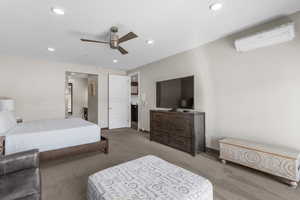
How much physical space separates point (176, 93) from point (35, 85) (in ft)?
14.1

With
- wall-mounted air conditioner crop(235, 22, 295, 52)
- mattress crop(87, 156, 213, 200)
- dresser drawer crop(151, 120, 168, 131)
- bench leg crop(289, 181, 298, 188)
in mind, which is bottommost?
bench leg crop(289, 181, 298, 188)

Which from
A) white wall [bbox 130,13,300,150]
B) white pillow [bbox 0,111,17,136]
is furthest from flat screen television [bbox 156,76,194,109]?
white pillow [bbox 0,111,17,136]

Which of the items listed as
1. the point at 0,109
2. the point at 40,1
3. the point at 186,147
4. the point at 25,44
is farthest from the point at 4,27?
the point at 186,147

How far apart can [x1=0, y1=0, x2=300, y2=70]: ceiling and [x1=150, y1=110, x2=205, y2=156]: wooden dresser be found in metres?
1.71

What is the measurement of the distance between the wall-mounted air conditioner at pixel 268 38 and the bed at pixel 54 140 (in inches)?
130

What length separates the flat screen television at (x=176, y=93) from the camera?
330cm

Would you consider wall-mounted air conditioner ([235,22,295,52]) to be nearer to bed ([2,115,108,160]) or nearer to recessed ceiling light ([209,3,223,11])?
recessed ceiling light ([209,3,223,11])

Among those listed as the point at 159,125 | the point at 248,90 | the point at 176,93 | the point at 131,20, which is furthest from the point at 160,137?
the point at 131,20

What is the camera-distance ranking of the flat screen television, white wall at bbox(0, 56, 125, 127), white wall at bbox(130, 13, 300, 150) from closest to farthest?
white wall at bbox(130, 13, 300, 150)
the flat screen television
white wall at bbox(0, 56, 125, 127)

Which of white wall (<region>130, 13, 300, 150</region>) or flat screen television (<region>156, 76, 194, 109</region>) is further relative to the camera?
flat screen television (<region>156, 76, 194, 109</region>)

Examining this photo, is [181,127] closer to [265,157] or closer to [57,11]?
[265,157]

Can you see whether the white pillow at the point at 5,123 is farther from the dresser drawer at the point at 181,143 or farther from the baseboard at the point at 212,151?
the baseboard at the point at 212,151

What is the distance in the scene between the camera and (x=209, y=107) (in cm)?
312

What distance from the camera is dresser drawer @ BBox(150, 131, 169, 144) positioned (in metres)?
3.56
